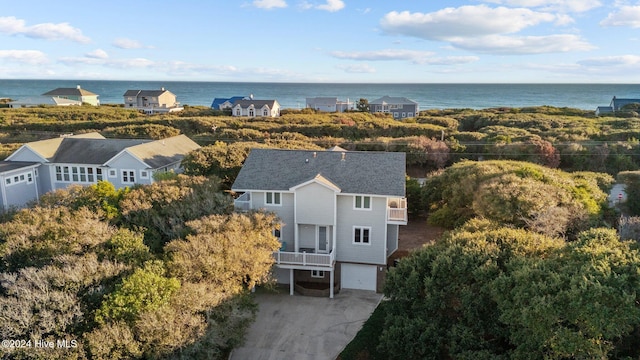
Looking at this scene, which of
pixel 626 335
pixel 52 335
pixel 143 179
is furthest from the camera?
pixel 143 179

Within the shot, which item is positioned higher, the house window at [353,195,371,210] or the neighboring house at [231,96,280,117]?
the neighboring house at [231,96,280,117]

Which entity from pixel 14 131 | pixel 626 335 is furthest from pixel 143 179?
pixel 14 131

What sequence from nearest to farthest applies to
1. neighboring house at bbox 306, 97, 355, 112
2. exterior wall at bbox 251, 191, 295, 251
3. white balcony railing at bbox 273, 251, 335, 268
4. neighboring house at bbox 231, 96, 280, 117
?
1. white balcony railing at bbox 273, 251, 335, 268
2. exterior wall at bbox 251, 191, 295, 251
3. neighboring house at bbox 231, 96, 280, 117
4. neighboring house at bbox 306, 97, 355, 112

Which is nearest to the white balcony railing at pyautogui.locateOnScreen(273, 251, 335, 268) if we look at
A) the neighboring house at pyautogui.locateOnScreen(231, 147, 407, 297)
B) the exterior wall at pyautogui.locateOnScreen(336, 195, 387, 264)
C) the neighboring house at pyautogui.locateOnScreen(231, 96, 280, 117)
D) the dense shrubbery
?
the neighboring house at pyautogui.locateOnScreen(231, 147, 407, 297)

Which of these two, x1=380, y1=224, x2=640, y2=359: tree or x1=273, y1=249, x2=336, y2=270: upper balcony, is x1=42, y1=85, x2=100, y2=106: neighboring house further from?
x1=380, y1=224, x2=640, y2=359: tree

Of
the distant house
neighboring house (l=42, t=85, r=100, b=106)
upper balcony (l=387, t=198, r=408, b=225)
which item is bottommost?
upper balcony (l=387, t=198, r=408, b=225)

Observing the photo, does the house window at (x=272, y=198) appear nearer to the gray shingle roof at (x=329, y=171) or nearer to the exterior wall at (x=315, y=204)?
the gray shingle roof at (x=329, y=171)

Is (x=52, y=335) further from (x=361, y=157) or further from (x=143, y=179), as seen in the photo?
(x=143, y=179)
